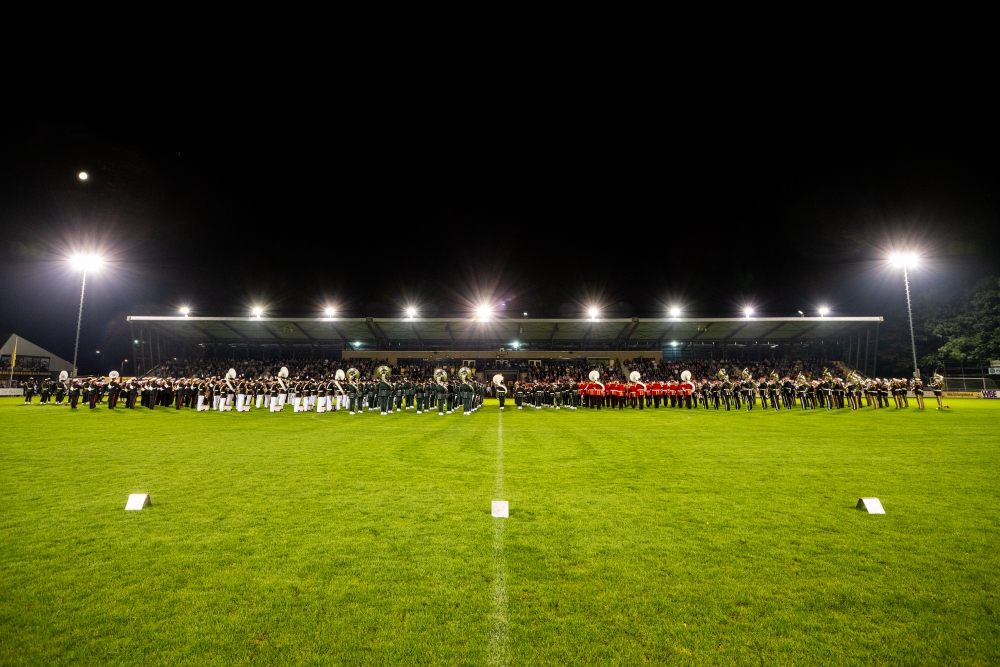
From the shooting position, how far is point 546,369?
45.4m

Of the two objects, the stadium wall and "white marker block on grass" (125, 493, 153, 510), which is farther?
the stadium wall

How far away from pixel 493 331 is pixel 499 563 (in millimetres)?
41019

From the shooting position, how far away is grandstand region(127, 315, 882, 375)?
4031 centimetres

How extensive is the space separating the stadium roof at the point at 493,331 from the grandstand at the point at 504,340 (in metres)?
0.10

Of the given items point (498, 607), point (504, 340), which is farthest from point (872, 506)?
point (504, 340)

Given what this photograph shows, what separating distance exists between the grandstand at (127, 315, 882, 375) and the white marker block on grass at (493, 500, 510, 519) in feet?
114

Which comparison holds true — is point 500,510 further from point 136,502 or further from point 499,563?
point 136,502

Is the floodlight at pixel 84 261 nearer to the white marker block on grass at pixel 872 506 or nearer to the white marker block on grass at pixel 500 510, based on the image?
the white marker block on grass at pixel 500 510

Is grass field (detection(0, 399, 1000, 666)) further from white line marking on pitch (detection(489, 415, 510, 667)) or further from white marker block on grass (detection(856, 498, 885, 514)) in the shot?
white marker block on grass (detection(856, 498, 885, 514))

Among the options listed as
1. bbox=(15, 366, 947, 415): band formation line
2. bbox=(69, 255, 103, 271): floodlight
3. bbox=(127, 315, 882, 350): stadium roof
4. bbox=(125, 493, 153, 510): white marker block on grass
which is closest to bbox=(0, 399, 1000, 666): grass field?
bbox=(125, 493, 153, 510): white marker block on grass

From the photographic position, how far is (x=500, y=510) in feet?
15.2

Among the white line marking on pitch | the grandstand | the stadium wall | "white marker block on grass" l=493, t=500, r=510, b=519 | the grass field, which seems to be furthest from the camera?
the stadium wall

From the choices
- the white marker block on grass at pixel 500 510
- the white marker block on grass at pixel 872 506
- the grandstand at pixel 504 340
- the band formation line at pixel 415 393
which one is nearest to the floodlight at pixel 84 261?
Result: the grandstand at pixel 504 340

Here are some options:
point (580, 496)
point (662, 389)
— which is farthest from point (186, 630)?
point (662, 389)
